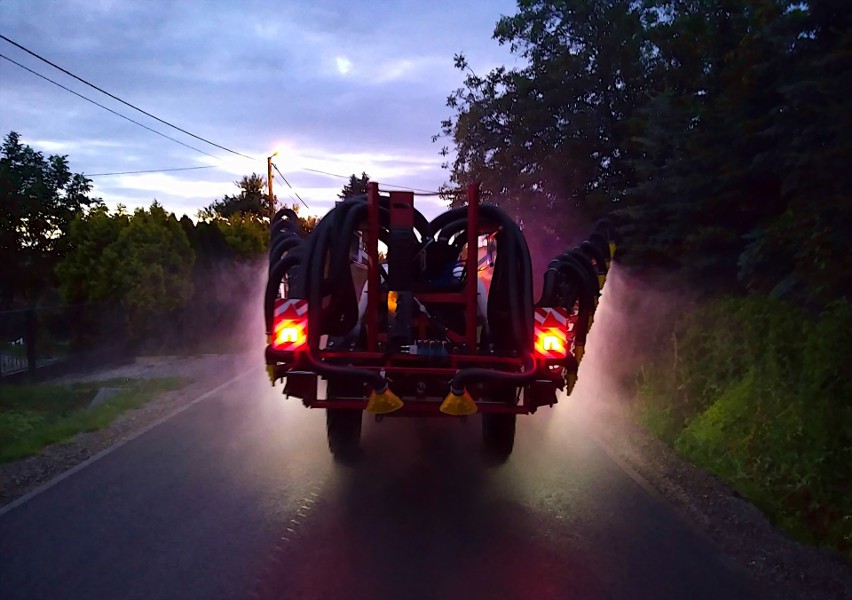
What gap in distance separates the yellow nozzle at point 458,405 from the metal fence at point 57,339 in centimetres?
1221

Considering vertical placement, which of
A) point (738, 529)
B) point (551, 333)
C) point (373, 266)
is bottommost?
point (738, 529)

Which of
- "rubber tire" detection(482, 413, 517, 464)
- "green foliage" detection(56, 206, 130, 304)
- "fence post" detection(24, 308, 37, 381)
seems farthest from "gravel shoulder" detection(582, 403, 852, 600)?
"green foliage" detection(56, 206, 130, 304)

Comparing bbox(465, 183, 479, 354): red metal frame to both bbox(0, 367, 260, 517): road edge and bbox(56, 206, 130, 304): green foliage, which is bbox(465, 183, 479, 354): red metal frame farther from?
bbox(56, 206, 130, 304): green foliage

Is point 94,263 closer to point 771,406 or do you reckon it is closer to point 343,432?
point 343,432

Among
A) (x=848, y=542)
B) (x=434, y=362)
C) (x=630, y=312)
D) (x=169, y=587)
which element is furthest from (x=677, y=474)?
(x=630, y=312)

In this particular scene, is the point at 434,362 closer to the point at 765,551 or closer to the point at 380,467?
the point at 380,467

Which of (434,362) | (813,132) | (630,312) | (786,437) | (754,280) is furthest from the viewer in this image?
(630,312)

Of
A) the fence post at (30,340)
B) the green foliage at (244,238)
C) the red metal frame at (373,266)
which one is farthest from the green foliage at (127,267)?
the red metal frame at (373,266)

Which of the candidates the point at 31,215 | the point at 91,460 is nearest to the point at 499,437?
the point at 91,460

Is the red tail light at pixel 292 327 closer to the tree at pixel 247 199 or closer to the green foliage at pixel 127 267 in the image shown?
the green foliage at pixel 127 267

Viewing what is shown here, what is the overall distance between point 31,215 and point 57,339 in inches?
268

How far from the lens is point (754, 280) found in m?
10.2

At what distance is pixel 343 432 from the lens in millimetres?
8008

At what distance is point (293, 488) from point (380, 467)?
3.65ft
